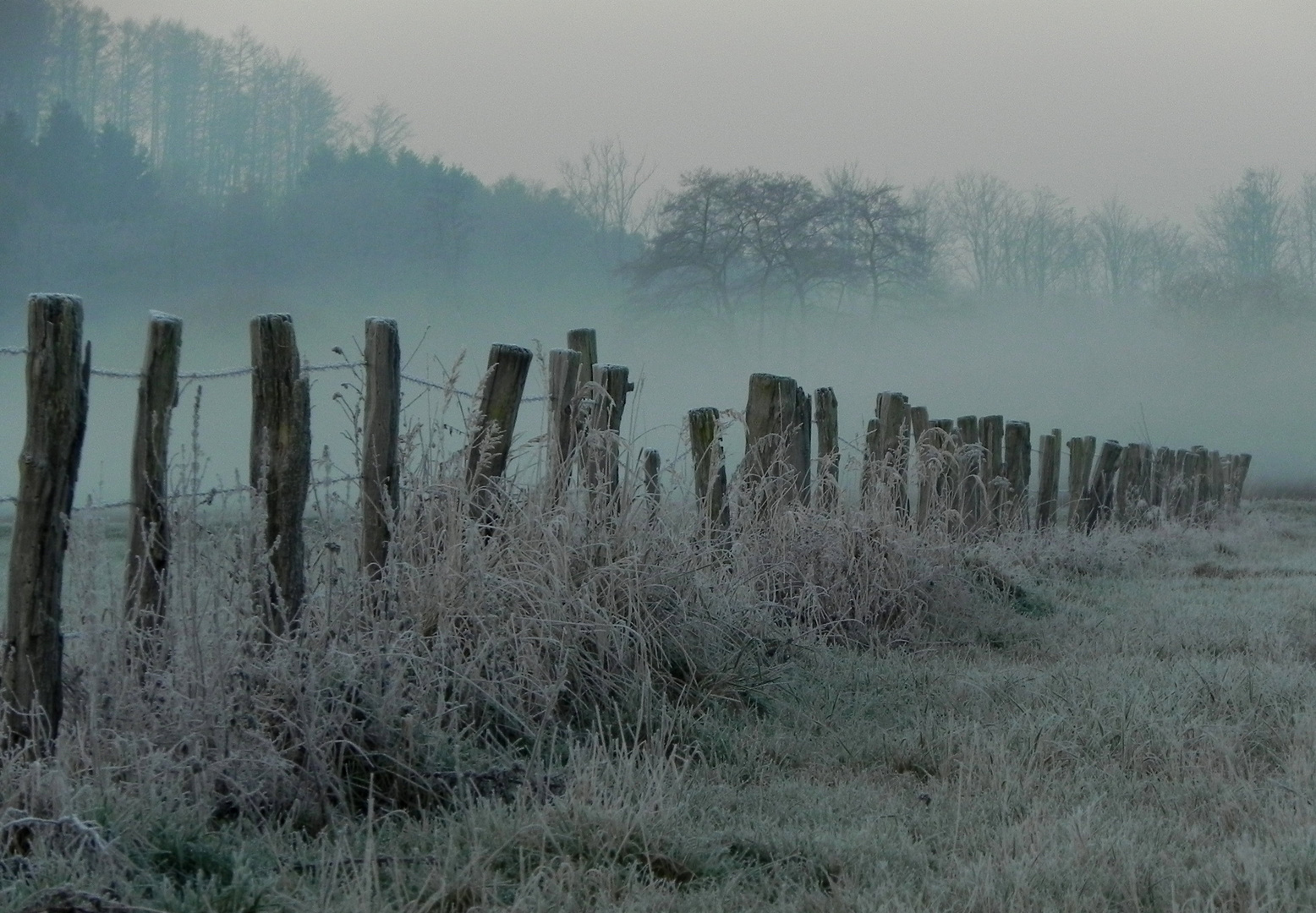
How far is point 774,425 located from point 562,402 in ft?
6.02

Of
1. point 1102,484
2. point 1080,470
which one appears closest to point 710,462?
point 1080,470

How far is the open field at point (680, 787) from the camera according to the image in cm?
239

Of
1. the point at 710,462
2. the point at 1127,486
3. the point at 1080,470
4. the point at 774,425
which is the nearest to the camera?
the point at 710,462

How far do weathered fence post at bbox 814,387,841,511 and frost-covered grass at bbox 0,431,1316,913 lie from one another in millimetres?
1419

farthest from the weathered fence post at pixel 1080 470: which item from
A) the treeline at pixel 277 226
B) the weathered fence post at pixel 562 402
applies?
the treeline at pixel 277 226

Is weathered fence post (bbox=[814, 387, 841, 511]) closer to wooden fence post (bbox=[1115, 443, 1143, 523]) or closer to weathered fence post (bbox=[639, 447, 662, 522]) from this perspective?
weathered fence post (bbox=[639, 447, 662, 522])

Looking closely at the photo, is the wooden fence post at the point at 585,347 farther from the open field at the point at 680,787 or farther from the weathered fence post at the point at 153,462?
the weathered fence post at the point at 153,462

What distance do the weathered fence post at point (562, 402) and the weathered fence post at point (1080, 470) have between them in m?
7.68

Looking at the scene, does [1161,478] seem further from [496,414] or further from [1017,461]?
[496,414]

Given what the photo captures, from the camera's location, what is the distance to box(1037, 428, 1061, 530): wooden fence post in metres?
10.6

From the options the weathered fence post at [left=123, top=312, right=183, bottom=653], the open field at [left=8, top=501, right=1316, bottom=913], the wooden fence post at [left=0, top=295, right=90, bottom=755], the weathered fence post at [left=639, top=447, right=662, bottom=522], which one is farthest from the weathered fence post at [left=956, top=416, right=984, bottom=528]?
the wooden fence post at [left=0, top=295, right=90, bottom=755]

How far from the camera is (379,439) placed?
397cm

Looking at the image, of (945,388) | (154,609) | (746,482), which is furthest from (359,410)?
(945,388)

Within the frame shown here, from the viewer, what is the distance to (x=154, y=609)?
341cm
